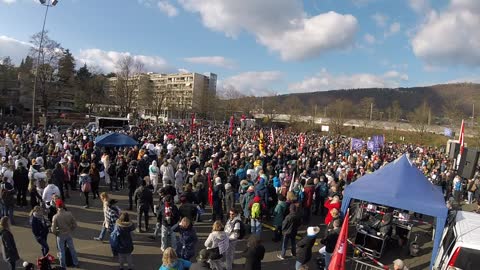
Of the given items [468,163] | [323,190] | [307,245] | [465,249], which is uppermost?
[468,163]

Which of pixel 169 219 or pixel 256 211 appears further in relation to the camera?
pixel 256 211

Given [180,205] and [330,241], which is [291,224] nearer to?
[330,241]

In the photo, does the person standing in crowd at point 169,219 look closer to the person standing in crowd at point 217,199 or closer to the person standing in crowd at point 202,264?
the person standing in crowd at point 217,199

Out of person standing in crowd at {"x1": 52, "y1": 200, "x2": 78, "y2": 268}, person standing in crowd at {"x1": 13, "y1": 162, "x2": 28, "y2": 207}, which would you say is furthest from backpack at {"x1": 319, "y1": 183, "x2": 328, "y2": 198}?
person standing in crowd at {"x1": 13, "y1": 162, "x2": 28, "y2": 207}

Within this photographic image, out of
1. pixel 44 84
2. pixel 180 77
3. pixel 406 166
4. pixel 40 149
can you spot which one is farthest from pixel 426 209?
pixel 180 77

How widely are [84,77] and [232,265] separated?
8958cm

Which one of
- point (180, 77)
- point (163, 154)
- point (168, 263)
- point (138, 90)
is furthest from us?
point (180, 77)

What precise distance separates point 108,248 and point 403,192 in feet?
23.4

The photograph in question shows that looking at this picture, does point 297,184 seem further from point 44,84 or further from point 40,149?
point 44,84

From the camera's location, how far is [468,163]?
13.7 metres

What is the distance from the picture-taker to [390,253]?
371 inches

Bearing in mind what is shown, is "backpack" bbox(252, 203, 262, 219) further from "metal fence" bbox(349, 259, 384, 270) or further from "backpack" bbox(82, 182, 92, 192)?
"backpack" bbox(82, 182, 92, 192)

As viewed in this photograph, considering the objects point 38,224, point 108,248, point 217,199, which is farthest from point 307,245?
point 38,224

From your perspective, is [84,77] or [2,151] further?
[84,77]
